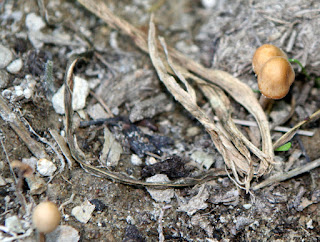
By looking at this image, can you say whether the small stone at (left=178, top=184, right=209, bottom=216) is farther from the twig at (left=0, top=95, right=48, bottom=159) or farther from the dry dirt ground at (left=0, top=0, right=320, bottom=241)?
the twig at (left=0, top=95, right=48, bottom=159)

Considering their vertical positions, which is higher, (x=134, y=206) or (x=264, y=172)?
(x=134, y=206)

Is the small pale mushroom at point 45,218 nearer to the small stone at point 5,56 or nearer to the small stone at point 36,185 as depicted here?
the small stone at point 36,185

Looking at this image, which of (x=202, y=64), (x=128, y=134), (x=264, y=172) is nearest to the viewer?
(x=264, y=172)

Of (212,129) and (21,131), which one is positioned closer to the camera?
(21,131)

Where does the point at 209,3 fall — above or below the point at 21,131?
below

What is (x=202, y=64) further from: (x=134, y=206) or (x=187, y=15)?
(x=134, y=206)

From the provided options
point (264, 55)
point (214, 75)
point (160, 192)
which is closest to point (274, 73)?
point (264, 55)

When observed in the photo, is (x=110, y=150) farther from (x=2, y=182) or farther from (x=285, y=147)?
(x=285, y=147)

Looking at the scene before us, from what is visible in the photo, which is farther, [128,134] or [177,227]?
[128,134]

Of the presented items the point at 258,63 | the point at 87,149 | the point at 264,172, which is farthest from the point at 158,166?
the point at 258,63
